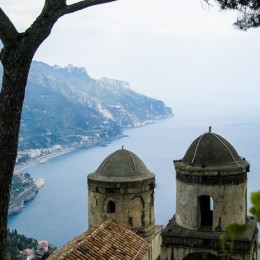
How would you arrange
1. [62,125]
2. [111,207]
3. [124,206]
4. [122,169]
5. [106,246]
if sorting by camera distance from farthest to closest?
[62,125] → [122,169] → [111,207] → [124,206] → [106,246]

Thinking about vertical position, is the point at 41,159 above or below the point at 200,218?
below

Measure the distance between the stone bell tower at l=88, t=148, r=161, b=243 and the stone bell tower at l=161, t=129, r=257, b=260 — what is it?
2.82 metres

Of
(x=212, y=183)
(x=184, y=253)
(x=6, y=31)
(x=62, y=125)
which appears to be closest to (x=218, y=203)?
(x=212, y=183)

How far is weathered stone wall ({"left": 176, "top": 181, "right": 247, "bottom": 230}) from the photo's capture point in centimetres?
943

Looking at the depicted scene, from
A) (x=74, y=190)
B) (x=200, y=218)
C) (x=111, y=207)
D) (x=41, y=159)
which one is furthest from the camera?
(x=41, y=159)

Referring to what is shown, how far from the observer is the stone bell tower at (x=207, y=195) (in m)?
9.41

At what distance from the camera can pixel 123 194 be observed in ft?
41.0

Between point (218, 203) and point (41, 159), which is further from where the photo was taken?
point (41, 159)

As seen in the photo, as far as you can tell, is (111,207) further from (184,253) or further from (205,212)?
(184,253)

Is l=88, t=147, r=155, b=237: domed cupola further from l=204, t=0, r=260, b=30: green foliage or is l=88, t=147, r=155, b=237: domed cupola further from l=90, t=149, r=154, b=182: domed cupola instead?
l=204, t=0, r=260, b=30: green foliage

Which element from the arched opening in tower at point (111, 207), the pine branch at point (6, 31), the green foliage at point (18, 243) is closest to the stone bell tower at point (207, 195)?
the arched opening in tower at point (111, 207)

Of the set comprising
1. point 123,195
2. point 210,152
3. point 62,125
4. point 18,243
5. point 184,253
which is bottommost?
point 18,243

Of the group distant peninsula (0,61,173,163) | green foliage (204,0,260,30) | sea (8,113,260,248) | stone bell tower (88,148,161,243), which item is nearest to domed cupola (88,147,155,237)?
stone bell tower (88,148,161,243)

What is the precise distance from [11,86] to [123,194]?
28.2ft
